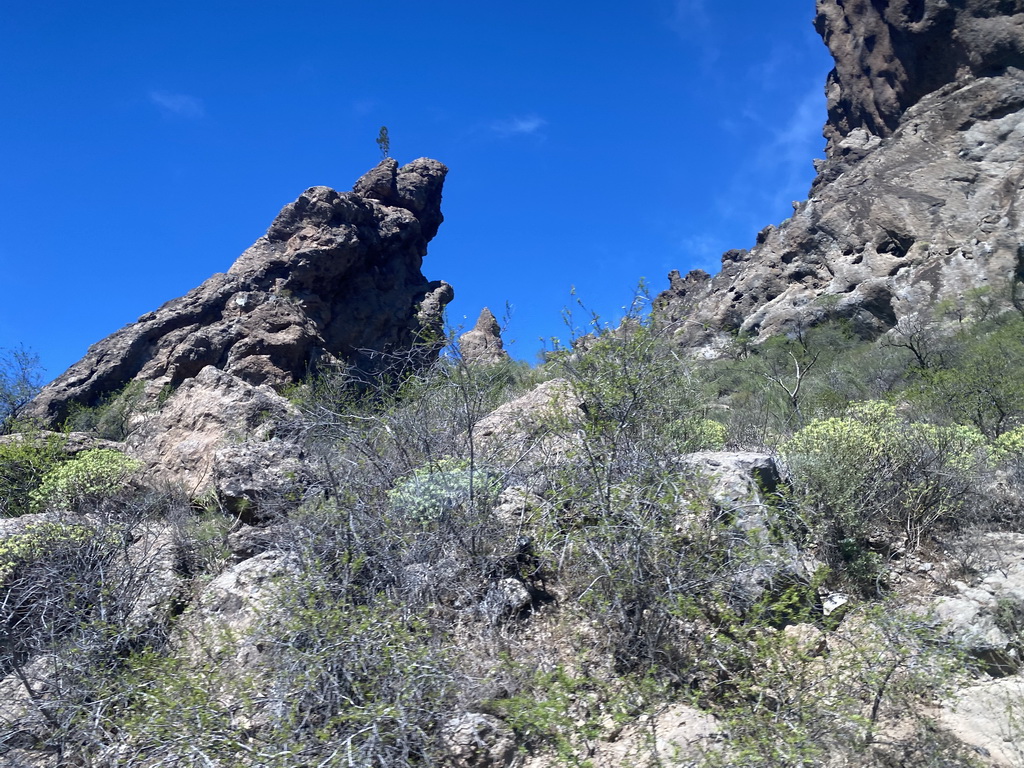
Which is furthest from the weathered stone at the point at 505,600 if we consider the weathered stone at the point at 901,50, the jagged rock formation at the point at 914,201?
the weathered stone at the point at 901,50

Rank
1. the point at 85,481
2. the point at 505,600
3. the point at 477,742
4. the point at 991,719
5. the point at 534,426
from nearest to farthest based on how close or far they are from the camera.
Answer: the point at 477,742, the point at 991,719, the point at 505,600, the point at 534,426, the point at 85,481

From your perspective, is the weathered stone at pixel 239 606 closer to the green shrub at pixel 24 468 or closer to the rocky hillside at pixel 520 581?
the rocky hillside at pixel 520 581

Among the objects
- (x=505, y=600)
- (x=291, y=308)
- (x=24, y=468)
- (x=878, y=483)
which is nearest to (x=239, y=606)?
(x=505, y=600)

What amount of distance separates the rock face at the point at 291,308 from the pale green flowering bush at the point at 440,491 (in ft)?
49.4

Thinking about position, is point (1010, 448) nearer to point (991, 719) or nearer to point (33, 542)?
point (991, 719)

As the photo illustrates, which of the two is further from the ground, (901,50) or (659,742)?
(901,50)

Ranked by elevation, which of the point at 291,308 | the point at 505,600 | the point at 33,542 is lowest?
the point at 505,600

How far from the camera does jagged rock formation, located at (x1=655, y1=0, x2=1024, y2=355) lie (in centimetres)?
2572

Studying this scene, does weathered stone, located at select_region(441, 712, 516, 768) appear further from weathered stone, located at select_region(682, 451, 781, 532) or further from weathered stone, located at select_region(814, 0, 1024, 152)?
weathered stone, located at select_region(814, 0, 1024, 152)

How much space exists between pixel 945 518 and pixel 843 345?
71.3 ft

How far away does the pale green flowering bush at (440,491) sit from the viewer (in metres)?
4.98

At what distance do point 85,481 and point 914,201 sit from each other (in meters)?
32.3

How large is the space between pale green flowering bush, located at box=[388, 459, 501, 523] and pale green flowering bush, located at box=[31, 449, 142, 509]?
4.23 meters

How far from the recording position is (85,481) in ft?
24.1
